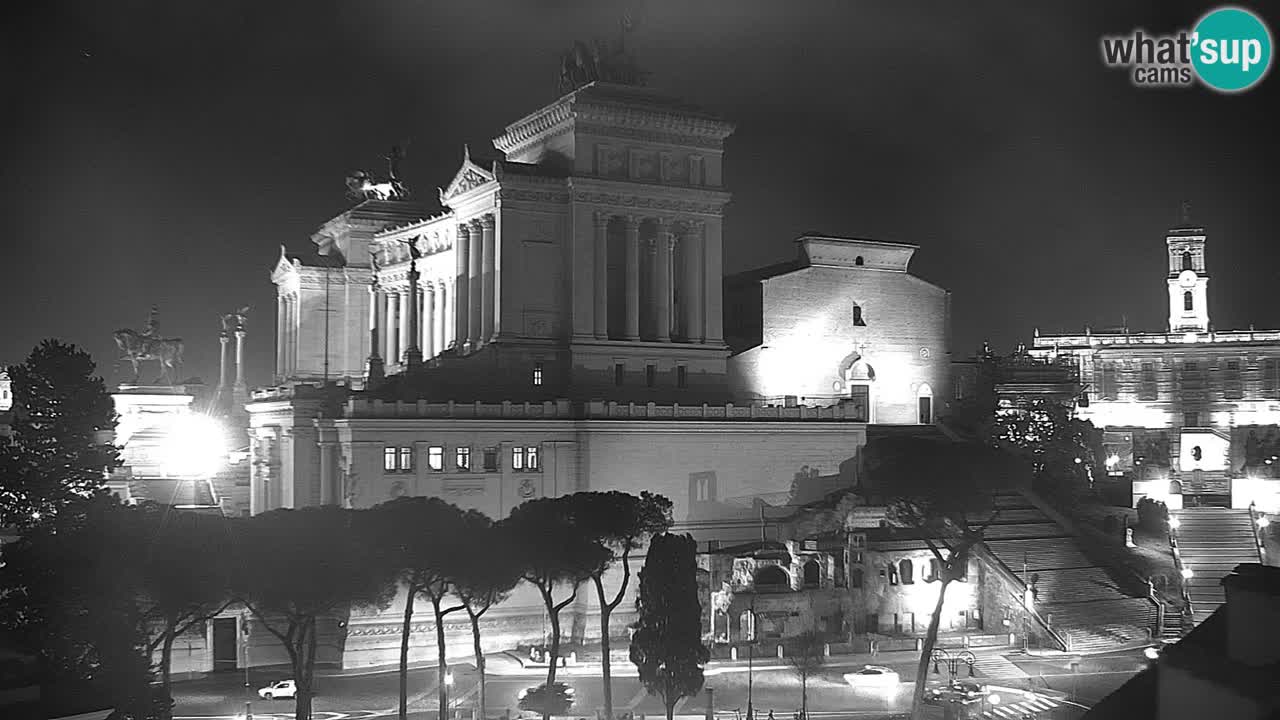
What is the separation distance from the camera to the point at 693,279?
76.5 m

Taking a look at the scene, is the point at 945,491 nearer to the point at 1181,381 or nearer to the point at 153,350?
the point at 153,350

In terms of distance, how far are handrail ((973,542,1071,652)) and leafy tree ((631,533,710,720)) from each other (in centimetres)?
2152

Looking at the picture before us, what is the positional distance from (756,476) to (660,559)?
23.2 metres

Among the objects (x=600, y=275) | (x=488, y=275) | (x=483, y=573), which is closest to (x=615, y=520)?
(x=483, y=573)

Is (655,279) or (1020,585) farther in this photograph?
(655,279)

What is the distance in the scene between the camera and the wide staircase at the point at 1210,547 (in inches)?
2667

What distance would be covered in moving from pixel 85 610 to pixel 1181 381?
98.8 m

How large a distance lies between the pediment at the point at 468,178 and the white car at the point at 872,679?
1338 inches

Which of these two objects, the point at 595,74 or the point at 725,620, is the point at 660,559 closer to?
the point at 725,620

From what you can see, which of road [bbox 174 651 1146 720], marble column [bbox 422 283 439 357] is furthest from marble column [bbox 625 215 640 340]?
Result: road [bbox 174 651 1146 720]

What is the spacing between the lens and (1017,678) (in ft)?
186

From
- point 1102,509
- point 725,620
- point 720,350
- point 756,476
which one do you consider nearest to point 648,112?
point 720,350

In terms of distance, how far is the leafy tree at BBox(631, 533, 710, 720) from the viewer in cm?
4784

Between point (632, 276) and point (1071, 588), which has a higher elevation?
point (632, 276)
